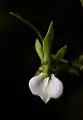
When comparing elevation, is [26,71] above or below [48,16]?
below

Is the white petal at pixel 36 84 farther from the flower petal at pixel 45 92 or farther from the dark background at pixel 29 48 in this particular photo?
the dark background at pixel 29 48

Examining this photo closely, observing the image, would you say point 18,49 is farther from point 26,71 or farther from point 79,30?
point 79,30

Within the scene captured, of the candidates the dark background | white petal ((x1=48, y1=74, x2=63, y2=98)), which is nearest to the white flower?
white petal ((x1=48, y1=74, x2=63, y2=98))

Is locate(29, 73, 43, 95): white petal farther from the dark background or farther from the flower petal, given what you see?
the dark background

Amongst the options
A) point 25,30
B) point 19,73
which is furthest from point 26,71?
point 25,30

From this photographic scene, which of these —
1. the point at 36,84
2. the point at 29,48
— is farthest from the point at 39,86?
the point at 29,48

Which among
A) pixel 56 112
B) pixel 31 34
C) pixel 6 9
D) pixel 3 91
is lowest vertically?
pixel 56 112
